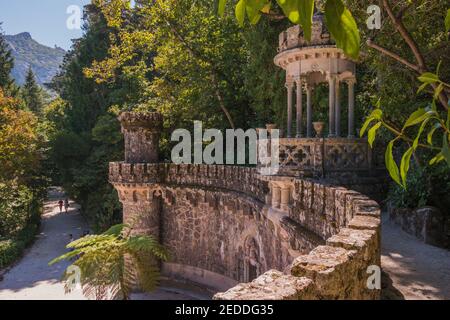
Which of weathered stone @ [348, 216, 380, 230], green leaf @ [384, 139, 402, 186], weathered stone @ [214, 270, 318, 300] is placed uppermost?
green leaf @ [384, 139, 402, 186]

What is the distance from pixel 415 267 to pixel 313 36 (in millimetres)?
6348

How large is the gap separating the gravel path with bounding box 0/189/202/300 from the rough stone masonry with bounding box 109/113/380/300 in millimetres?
1898

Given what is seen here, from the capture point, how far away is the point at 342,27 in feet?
4.39

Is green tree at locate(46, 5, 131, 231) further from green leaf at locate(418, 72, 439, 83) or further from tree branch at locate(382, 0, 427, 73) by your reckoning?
green leaf at locate(418, 72, 439, 83)

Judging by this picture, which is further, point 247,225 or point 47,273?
point 47,273

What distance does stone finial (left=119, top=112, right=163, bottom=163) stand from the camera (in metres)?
16.4

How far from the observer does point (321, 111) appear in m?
16.1

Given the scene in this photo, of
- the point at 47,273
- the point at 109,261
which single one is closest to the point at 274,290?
the point at 109,261

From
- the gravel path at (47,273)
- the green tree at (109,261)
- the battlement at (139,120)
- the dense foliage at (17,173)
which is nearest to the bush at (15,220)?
the dense foliage at (17,173)

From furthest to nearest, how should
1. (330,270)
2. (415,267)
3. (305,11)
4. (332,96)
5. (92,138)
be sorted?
(92,138) → (332,96) → (415,267) → (330,270) → (305,11)

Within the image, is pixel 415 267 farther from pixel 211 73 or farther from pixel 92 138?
pixel 92 138

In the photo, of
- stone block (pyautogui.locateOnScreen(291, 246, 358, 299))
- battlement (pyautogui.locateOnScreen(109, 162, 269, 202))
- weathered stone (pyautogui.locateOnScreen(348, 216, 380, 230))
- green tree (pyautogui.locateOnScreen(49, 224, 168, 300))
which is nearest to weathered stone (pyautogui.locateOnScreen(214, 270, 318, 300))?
stone block (pyautogui.locateOnScreen(291, 246, 358, 299))

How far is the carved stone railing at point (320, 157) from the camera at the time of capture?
903cm

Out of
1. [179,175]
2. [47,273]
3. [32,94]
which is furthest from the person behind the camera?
[32,94]
